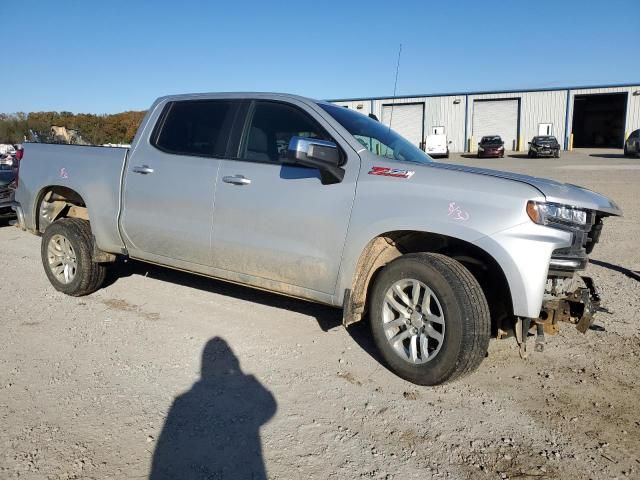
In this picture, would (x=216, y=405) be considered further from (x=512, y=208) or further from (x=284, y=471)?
(x=512, y=208)

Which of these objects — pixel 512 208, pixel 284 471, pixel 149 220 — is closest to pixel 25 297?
pixel 149 220

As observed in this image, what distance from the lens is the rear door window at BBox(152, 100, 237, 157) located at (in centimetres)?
440

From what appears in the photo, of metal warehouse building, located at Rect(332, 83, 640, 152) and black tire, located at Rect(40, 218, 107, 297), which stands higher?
metal warehouse building, located at Rect(332, 83, 640, 152)

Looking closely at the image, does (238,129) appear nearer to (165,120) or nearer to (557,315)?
(165,120)

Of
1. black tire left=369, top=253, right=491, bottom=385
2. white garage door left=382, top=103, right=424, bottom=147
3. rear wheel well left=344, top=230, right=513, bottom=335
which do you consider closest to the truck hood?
rear wheel well left=344, top=230, right=513, bottom=335

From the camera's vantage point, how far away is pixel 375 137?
4113 mm

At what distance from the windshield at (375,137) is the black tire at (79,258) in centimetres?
283

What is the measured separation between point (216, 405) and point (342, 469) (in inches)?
38.5

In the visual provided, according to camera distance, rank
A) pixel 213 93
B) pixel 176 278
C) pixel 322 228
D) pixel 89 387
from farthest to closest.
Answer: pixel 176 278, pixel 213 93, pixel 322 228, pixel 89 387

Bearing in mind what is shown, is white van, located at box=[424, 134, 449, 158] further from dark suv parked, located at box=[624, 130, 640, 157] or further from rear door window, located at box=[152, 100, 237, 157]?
rear door window, located at box=[152, 100, 237, 157]

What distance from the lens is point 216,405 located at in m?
3.26

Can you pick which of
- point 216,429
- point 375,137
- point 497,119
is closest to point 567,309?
point 375,137

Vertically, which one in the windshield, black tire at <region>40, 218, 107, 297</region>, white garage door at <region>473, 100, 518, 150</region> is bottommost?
black tire at <region>40, 218, 107, 297</region>

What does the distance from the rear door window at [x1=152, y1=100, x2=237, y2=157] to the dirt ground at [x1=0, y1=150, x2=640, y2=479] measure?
5.07ft
